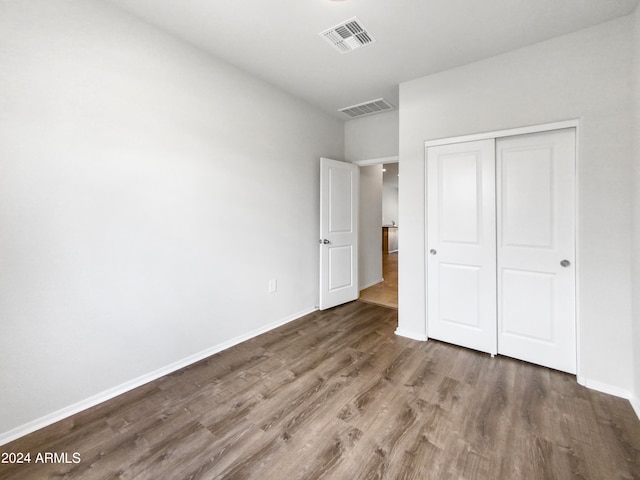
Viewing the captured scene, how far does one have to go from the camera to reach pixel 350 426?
1.73m

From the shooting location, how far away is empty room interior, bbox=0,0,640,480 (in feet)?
5.32

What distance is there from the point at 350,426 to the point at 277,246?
2.05 meters

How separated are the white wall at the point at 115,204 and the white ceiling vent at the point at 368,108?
47.2 inches

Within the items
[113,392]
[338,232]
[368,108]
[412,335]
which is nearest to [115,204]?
[113,392]

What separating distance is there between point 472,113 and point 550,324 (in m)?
Answer: 2.02

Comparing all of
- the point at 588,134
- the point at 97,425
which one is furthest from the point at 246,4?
the point at 97,425

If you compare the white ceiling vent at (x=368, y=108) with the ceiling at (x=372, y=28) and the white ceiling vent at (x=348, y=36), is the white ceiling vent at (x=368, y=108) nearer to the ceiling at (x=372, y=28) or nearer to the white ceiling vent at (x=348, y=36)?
the ceiling at (x=372, y=28)

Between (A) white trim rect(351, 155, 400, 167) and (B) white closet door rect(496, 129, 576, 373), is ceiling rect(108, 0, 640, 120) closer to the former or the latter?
(B) white closet door rect(496, 129, 576, 373)

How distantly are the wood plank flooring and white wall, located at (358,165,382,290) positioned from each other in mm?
2505

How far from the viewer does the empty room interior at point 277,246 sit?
162 cm

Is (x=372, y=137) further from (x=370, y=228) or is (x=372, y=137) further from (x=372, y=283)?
(x=372, y=283)

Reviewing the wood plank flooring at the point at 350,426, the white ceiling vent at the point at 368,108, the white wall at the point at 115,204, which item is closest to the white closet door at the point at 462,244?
the wood plank flooring at the point at 350,426

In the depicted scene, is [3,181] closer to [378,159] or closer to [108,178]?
[108,178]

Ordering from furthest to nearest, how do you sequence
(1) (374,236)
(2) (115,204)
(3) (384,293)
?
(1) (374,236)
(3) (384,293)
(2) (115,204)
